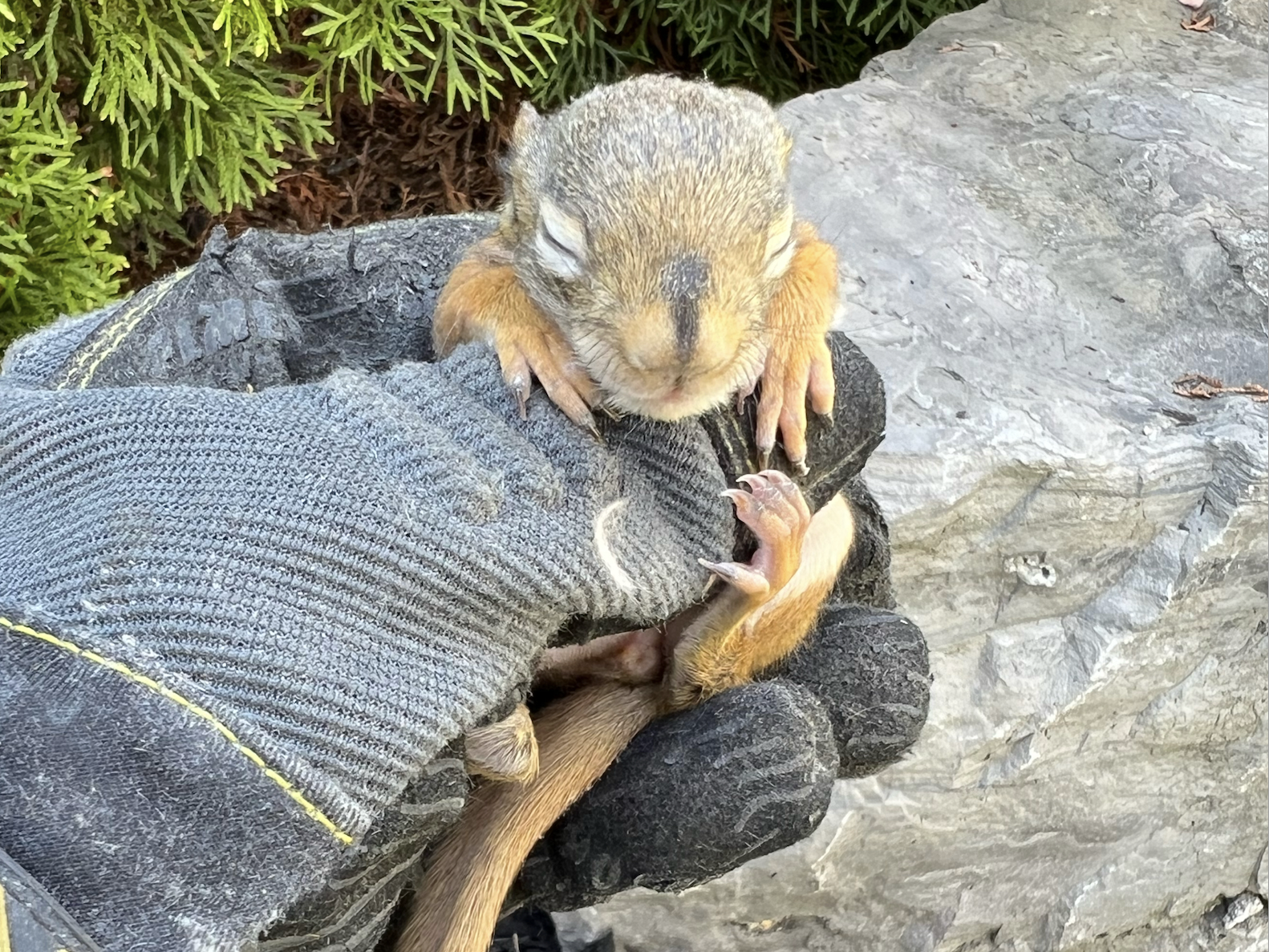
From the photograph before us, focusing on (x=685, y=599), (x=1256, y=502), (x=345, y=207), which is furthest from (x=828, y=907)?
(x=345, y=207)

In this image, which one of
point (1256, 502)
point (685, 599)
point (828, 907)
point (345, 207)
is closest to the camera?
point (685, 599)

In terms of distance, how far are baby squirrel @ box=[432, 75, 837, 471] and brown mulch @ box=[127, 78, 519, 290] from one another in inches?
57.9

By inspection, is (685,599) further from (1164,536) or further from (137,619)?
(1164,536)

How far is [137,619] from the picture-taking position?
29.4 inches

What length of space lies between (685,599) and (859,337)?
3.56ft

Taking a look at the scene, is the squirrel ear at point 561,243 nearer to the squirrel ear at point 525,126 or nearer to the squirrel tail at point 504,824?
the squirrel ear at point 525,126

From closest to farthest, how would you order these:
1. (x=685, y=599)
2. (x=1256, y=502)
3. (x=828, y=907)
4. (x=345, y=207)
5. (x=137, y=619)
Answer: (x=137, y=619), (x=685, y=599), (x=1256, y=502), (x=828, y=907), (x=345, y=207)

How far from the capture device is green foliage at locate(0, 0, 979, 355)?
6.08ft

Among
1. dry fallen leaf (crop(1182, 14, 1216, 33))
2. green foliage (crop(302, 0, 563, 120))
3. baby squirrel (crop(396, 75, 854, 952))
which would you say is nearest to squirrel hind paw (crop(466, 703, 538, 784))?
baby squirrel (crop(396, 75, 854, 952))

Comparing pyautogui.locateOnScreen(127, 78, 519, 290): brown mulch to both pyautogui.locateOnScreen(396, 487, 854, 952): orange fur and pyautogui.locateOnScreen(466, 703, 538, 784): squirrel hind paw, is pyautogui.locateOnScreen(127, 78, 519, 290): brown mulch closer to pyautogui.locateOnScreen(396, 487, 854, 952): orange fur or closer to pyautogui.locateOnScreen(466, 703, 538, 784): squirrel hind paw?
pyautogui.locateOnScreen(396, 487, 854, 952): orange fur

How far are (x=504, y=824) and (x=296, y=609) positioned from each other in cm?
35

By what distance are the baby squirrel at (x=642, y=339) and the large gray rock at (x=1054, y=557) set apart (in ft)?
2.39

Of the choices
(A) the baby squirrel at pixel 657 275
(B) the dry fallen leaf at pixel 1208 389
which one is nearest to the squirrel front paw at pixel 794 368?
(A) the baby squirrel at pixel 657 275

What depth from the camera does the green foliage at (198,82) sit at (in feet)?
6.08
